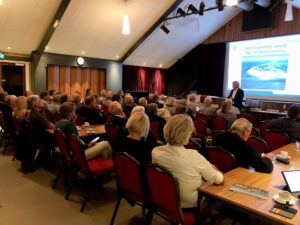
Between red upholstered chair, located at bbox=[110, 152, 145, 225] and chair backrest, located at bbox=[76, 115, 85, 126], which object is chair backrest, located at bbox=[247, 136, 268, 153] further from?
chair backrest, located at bbox=[76, 115, 85, 126]

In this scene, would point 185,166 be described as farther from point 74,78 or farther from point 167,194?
point 74,78

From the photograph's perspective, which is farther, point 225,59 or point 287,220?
point 225,59

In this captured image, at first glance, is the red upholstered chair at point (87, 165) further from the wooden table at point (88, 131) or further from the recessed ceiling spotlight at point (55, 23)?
the recessed ceiling spotlight at point (55, 23)

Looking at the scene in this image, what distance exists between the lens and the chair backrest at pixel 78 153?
9.81 feet

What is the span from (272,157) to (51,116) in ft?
14.2

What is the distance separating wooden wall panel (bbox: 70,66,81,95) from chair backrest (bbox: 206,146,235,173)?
9.01 m

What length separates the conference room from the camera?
8.50ft

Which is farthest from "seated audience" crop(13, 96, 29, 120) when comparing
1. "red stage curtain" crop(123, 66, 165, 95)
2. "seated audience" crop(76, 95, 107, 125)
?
"red stage curtain" crop(123, 66, 165, 95)

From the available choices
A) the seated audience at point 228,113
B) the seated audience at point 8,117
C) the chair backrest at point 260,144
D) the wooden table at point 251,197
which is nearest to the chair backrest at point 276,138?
the chair backrest at point 260,144

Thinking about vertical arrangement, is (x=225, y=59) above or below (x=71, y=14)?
below

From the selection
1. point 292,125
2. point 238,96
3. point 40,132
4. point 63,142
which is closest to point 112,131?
point 63,142

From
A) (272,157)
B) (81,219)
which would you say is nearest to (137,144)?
(81,219)

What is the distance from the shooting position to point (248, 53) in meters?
10.5

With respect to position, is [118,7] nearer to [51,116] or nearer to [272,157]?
[51,116]
